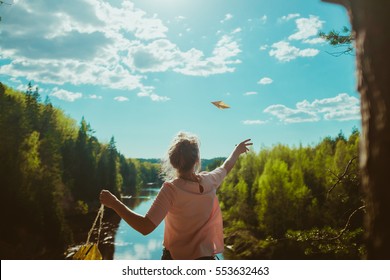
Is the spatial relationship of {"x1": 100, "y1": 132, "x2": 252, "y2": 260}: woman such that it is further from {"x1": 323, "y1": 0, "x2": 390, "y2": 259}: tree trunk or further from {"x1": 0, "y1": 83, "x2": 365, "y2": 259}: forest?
{"x1": 0, "y1": 83, "x2": 365, "y2": 259}: forest

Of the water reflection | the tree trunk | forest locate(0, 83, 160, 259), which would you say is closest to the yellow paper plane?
the tree trunk

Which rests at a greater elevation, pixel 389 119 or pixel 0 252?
pixel 389 119

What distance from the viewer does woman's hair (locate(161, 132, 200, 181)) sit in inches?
64.3

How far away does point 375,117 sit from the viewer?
108 cm

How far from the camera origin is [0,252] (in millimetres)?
14594

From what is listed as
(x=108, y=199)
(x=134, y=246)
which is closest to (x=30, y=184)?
(x=134, y=246)

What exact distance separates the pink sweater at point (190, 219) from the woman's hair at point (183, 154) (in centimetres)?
7

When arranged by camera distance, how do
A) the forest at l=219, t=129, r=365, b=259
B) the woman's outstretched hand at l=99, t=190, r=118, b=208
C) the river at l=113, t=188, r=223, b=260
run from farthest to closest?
the forest at l=219, t=129, r=365, b=259 → the river at l=113, t=188, r=223, b=260 → the woman's outstretched hand at l=99, t=190, r=118, b=208

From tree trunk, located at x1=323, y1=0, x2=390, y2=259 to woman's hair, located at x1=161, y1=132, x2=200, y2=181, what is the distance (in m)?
0.72

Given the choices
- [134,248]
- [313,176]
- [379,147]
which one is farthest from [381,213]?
[313,176]

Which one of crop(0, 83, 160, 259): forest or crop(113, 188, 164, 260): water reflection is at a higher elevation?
crop(0, 83, 160, 259): forest
